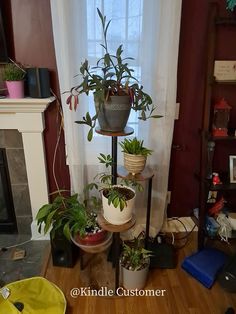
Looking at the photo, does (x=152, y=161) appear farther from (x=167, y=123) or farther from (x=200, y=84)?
(x=200, y=84)

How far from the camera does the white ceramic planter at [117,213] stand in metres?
1.32

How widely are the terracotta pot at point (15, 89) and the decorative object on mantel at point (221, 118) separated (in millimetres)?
1241

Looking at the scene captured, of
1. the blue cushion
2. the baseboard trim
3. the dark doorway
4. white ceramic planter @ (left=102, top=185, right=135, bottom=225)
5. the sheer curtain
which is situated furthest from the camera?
the baseboard trim

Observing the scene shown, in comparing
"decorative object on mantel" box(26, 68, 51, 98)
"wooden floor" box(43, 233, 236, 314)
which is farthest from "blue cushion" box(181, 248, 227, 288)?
"decorative object on mantel" box(26, 68, 51, 98)

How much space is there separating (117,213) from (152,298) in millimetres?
665

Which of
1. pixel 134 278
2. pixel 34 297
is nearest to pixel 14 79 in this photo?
pixel 34 297

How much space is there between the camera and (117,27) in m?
1.47

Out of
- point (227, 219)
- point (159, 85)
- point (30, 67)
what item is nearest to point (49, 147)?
point (30, 67)

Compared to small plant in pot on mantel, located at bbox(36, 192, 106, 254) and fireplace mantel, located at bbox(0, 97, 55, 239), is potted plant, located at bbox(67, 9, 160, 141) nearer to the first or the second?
fireplace mantel, located at bbox(0, 97, 55, 239)

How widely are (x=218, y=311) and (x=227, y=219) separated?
2.08 ft

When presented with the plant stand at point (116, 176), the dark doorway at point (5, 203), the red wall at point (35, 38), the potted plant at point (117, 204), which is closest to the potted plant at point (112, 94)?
the plant stand at point (116, 176)

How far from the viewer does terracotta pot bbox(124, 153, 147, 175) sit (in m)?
1.42

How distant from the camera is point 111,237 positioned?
168 centimetres

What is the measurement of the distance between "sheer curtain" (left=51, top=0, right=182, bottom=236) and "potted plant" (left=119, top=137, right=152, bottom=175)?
0.27m
